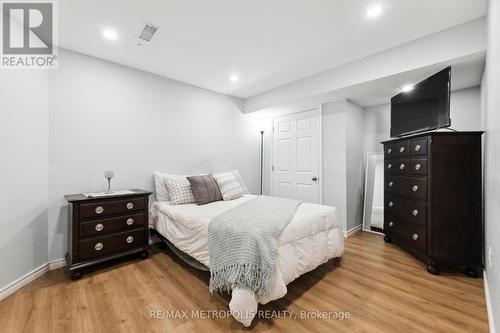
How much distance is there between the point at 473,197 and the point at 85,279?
157 inches

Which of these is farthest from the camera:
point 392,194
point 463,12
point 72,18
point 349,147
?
point 349,147

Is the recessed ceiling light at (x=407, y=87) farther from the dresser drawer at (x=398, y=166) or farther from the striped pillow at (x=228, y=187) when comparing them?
the striped pillow at (x=228, y=187)

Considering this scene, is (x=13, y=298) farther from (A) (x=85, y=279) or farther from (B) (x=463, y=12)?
(B) (x=463, y=12)

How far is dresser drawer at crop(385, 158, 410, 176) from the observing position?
2693mm

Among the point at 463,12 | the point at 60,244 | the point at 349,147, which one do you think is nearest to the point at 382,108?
the point at 349,147

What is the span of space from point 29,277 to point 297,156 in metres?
3.83

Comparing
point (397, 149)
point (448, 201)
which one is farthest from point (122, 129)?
point (448, 201)

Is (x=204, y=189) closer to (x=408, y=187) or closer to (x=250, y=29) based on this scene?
(x=250, y=29)

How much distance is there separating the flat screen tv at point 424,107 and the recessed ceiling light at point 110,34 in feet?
11.2

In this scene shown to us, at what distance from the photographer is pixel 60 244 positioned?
2479mm

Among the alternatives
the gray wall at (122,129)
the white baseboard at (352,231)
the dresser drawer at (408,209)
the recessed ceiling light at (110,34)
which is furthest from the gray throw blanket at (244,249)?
the recessed ceiling light at (110,34)

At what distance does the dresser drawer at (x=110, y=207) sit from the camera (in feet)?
7.40

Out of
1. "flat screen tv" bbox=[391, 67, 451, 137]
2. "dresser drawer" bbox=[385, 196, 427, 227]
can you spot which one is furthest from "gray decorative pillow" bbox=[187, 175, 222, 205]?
"flat screen tv" bbox=[391, 67, 451, 137]

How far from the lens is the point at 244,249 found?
1.67 meters
